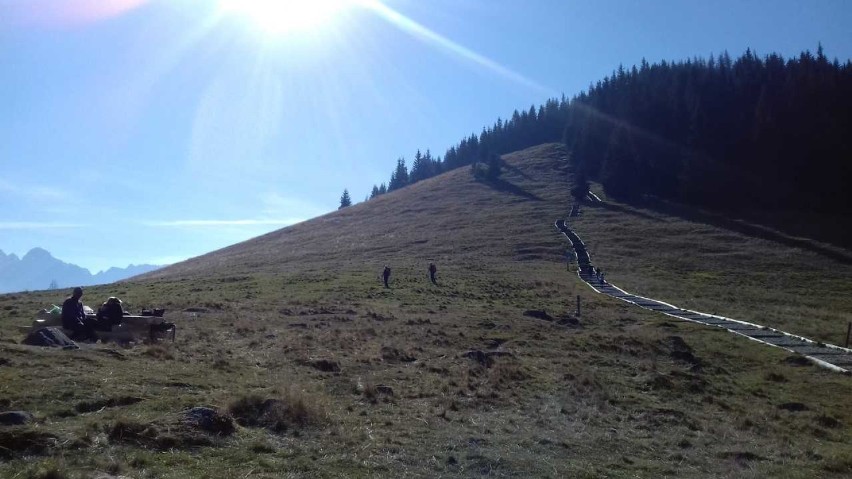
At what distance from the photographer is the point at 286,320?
28.0 metres

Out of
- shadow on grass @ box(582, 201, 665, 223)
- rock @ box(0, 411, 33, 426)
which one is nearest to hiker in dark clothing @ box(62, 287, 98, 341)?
rock @ box(0, 411, 33, 426)

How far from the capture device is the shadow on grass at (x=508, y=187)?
122 m

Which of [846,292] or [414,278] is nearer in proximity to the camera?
[414,278]

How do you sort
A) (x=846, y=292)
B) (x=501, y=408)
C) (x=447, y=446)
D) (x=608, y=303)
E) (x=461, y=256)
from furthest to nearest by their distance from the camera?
(x=461, y=256)
(x=846, y=292)
(x=608, y=303)
(x=501, y=408)
(x=447, y=446)

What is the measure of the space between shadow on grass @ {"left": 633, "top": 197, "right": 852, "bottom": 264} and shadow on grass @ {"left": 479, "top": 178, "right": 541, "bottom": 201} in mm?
19584

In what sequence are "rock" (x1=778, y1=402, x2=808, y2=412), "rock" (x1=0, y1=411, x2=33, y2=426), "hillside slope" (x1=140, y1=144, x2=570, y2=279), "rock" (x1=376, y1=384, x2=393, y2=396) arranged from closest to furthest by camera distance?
"rock" (x1=0, y1=411, x2=33, y2=426) < "rock" (x1=376, y1=384, x2=393, y2=396) < "rock" (x1=778, y1=402, x2=808, y2=412) < "hillside slope" (x1=140, y1=144, x2=570, y2=279)

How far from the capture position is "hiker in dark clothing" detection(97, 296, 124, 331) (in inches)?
746

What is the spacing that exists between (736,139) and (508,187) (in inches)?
1732

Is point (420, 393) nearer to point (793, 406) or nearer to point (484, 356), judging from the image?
point (484, 356)

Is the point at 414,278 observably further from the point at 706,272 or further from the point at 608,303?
the point at 706,272

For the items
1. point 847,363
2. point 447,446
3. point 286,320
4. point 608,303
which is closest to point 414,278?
point 608,303

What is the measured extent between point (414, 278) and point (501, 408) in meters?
38.6

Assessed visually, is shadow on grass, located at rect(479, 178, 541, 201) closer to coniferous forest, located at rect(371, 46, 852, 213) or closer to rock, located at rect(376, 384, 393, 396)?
coniferous forest, located at rect(371, 46, 852, 213)

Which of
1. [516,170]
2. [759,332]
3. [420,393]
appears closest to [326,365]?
[420,393]
